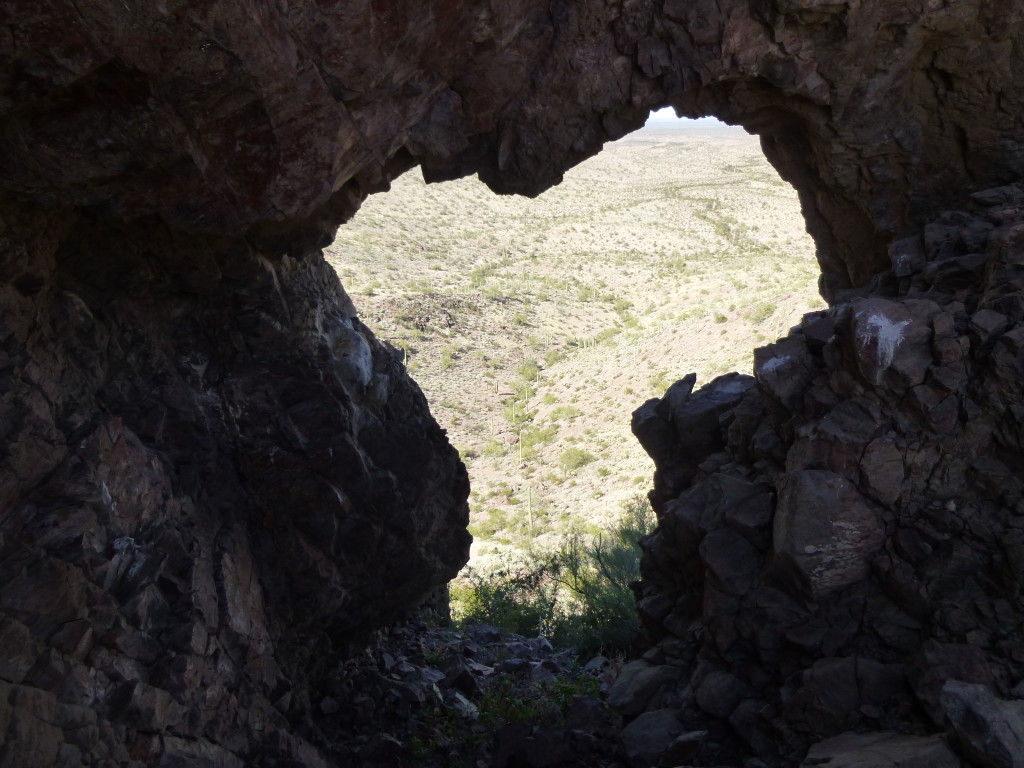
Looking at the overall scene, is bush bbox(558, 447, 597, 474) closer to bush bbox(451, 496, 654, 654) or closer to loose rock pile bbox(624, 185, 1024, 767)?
bush bbox(451, 496, 654, 654)

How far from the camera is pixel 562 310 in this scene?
37281mm

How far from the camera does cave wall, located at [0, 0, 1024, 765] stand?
5590 mm

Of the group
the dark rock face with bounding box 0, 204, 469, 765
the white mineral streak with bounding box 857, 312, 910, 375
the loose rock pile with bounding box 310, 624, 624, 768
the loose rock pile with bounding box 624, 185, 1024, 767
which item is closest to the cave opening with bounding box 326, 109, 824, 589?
the loose rock pile with bounding box 310, 624, 624, 768

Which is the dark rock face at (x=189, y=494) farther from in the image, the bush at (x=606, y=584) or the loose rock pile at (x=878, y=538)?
the loose rock pile at (x=878, y=538)

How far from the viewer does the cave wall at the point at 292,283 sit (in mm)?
5590

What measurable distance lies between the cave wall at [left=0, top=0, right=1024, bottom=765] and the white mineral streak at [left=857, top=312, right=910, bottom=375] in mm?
136

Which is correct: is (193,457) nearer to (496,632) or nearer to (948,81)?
(496,632)

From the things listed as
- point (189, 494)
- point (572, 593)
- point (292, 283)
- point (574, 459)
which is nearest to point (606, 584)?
point (572, 593)

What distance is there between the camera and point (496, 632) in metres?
13.7

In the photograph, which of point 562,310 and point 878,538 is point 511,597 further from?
point 562,310

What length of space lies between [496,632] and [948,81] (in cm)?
971

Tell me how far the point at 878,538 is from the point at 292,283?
5.96m

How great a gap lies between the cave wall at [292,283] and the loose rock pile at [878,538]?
0.06 meters

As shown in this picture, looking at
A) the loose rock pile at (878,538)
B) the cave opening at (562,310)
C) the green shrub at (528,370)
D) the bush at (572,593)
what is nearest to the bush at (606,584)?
the bush at (572,593)
